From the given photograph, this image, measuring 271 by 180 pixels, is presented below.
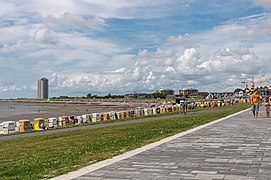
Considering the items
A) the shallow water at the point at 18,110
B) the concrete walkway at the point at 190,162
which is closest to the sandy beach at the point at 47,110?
the shallow water at the point at 18,110

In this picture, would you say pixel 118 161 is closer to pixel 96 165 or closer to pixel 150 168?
pixel 96 165

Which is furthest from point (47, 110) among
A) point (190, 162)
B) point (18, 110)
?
point (190, 162)

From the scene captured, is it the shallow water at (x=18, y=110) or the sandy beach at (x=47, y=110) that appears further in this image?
the shallow water at (x=18, y=110)

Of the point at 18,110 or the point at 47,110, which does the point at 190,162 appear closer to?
the point at 47,110

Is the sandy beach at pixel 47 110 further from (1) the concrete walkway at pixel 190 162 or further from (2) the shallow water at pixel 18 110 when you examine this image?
(1) the concrete walkway at pixel 190 162

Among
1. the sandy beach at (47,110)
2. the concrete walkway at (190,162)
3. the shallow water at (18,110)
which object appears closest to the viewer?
the concrete walkway at (190,162)

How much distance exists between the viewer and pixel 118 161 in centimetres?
815

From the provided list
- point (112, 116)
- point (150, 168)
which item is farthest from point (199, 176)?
point (112, 116)

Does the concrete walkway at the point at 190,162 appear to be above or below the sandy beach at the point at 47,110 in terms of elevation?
above

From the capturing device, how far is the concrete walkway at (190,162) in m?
6.64

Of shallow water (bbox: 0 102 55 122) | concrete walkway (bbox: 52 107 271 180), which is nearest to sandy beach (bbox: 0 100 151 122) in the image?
shallow water (bbox: 0 102 55 122)

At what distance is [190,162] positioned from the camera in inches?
310

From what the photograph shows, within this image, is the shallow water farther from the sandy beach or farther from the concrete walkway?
the concrete walkway

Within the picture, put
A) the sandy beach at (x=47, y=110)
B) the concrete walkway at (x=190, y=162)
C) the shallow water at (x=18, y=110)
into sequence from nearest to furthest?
1. the concrete walkway at (x=190, y=162)
2. the sandy beach at (x=47, y=110)
3. the shallow water at (x=18, y=110)
